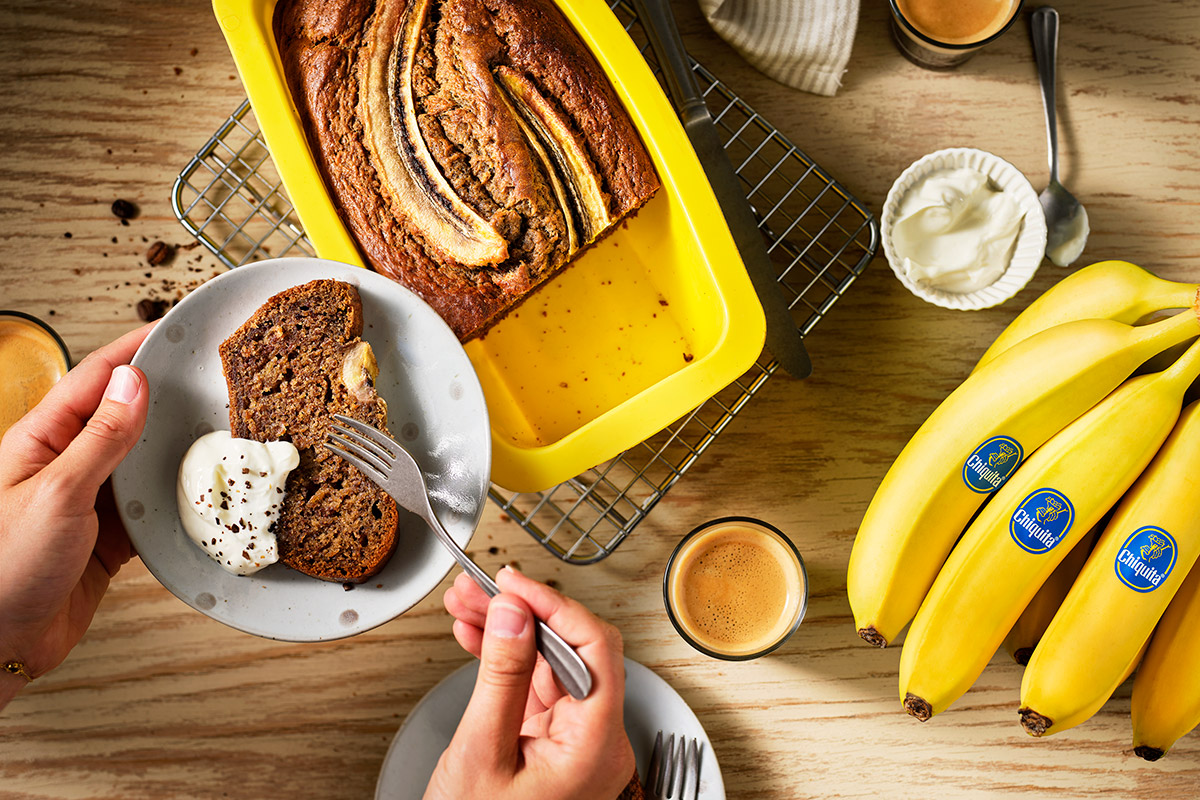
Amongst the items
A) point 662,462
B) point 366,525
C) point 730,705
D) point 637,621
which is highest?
point 366,525

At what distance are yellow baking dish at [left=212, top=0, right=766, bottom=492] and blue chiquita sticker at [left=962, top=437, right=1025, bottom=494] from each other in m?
0.48

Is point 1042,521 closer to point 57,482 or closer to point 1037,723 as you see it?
point 1037,723

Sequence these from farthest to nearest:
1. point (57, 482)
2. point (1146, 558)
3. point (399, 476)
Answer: point (1146, 558) → point (399, 476) → point (57, 482)

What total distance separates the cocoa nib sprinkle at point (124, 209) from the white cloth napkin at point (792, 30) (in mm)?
1338

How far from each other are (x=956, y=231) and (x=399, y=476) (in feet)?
4.10

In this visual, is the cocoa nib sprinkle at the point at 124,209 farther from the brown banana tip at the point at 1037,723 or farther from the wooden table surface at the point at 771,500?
the brown banana tip at the point at 1037,723

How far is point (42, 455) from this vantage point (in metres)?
1.26

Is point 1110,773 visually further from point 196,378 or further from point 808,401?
point 196,378

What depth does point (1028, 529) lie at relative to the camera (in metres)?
1.41

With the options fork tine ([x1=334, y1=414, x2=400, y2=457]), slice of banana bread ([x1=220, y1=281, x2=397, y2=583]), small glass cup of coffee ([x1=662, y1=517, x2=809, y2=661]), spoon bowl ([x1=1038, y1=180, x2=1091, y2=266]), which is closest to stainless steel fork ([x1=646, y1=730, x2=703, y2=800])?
small glass cup of coffee ([x1=662, y1=517, x2=809, y2=661])

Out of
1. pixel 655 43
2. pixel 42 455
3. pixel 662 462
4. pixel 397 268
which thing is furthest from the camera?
pixel 662 462

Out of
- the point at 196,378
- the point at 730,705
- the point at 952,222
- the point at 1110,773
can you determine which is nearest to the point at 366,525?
the point at 196,378

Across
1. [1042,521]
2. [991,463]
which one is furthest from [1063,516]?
[991,463]

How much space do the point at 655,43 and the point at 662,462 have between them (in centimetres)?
89
